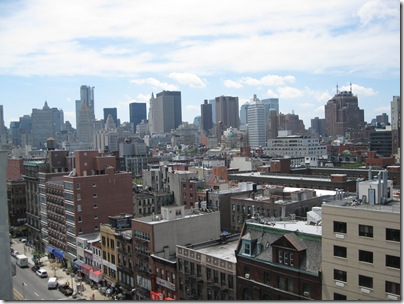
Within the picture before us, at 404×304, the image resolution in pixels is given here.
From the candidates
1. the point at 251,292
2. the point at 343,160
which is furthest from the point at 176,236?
the point at 343,160

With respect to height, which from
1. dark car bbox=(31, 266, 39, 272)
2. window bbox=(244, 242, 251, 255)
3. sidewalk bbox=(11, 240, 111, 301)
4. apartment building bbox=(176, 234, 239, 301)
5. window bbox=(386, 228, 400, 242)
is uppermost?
window bbox=(386, 228, 400, 242)

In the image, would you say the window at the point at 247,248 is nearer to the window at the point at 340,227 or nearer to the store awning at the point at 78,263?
the window at the point at 340,227

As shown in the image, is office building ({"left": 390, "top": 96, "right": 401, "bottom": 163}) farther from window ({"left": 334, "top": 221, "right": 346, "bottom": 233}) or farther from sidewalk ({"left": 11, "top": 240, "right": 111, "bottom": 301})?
window ({"left": 334, "top": 221, "right": 346, "bottom": 233})

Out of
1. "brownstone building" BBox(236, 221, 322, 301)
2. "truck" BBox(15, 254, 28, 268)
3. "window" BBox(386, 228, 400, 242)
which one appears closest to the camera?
"window" BBox(386, 228, 400, 242)

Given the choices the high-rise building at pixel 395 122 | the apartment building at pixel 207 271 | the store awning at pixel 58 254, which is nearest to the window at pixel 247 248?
the apartment building at pixel 207 271

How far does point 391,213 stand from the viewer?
17.8 metres

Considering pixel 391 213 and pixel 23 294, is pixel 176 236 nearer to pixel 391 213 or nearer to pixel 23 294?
pixel 23 294

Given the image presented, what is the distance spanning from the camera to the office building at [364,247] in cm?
1797

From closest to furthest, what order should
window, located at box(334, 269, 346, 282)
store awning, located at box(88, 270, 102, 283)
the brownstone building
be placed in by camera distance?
window, located at box(334, 269, 346, 282) < the brownstone building < store awning, located at box(88, 270, 102, 283)

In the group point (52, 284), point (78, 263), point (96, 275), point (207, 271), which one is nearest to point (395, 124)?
point (78, 263)

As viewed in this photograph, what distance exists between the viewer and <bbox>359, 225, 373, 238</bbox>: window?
18.5 m

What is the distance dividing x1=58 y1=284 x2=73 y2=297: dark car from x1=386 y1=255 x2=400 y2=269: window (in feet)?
102

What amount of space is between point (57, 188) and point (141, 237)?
21.9 m

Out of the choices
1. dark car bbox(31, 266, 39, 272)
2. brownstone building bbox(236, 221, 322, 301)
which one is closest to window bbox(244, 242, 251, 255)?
brownstone building bbox(236, 221, 322, 301)
